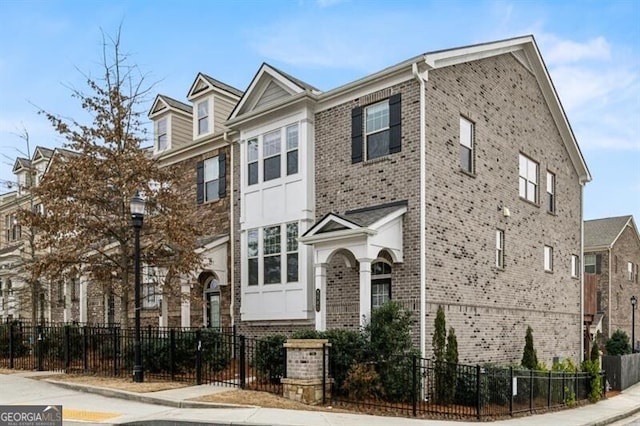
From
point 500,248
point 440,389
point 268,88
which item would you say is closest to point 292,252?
point 268,88

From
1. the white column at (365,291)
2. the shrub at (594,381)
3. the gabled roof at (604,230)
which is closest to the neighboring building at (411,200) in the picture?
the white column at (365,291)

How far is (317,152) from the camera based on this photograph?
1741cm

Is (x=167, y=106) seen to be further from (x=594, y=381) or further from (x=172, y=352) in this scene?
(x=594, y=381)

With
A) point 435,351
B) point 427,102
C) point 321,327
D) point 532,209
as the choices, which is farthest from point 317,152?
point 532,209

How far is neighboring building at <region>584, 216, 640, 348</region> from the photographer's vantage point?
38594mm

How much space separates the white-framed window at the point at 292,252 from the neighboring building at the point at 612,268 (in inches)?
995

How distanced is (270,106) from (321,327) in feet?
22.3

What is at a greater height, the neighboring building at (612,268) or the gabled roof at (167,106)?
the gabled roof at (167,106)

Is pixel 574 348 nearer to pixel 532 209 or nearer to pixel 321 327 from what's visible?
pixel 532 209

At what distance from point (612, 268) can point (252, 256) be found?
29786mm

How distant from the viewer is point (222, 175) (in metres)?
20.6

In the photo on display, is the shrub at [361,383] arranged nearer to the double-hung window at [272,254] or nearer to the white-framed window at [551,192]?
the double-hung window at [272,254]

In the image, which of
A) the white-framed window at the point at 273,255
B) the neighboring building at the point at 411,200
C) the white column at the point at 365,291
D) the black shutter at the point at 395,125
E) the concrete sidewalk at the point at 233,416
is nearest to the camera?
the concrete sidewalk at the point at 233,416

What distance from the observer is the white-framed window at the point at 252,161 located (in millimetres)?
19078
